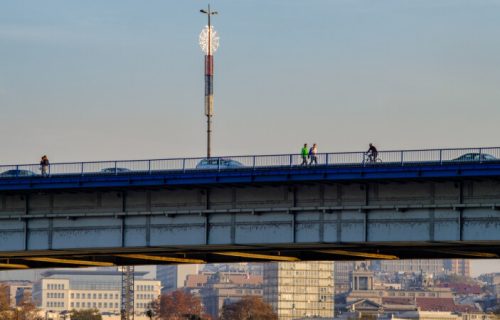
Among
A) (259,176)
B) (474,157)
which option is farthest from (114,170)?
(474,157)

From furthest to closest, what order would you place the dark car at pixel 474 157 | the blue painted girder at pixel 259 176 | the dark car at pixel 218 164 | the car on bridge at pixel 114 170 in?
1. the car on bridge at pixel 114 170
2. the dark car at pixel 218 164
3. the dark car at pixel 474 157
4. the blue painted girder at pixel 259 176

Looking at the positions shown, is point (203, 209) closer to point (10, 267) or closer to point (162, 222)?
point (162, 222)

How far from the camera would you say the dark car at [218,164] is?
284 ft

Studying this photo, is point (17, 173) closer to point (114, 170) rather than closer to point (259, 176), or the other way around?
point (114, 170)

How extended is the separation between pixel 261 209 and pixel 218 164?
6.44 meters

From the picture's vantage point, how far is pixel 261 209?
8081 centimetres

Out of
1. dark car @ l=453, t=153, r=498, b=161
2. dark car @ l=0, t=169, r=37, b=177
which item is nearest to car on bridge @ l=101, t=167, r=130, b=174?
dark car @ l=0, t=169, r=37, b=177

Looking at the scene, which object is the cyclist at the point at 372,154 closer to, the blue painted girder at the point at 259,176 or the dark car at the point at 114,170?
the blue painted girder at the point at 259,176

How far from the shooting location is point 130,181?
276 ft

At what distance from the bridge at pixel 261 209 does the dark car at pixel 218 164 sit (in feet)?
0.28

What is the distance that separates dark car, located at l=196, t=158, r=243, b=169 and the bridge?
9 cm

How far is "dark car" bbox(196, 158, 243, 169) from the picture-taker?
3406 inches

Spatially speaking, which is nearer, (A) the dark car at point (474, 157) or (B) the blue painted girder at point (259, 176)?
(B) the blue painted girder at point (259, 176)

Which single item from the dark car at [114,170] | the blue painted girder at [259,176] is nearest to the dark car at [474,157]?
the blue painted girder at [259,176]
